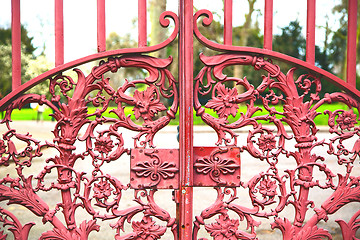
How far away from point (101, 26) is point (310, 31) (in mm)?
1339

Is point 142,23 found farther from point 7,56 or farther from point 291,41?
point 291,41

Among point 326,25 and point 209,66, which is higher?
point 326,25

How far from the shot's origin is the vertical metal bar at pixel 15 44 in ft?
6.69

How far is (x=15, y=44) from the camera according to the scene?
2.05 meters

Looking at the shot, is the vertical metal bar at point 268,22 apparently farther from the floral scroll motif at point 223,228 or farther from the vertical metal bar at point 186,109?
the floral scroll motif at point 223,228

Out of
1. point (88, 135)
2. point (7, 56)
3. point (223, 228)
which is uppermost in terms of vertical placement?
Result: point (7, 56)

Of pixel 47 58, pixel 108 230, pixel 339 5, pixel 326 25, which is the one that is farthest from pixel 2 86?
pixel 339 5

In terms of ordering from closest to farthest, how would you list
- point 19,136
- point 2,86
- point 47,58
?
point 19,136 < point 47,58 < point 2,86

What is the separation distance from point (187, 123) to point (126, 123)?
0.38m

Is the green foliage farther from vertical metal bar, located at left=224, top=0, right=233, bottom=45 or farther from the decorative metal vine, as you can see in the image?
the decorative metal vine

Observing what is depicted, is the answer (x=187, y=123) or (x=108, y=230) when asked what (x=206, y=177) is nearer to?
(x=187, y=123)

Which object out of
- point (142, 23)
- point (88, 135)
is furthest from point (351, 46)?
point (88, 135)

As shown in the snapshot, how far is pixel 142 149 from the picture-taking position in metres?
2.08

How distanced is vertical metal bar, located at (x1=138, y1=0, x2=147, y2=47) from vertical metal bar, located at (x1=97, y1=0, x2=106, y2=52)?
0.23 metres
